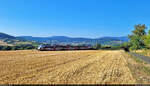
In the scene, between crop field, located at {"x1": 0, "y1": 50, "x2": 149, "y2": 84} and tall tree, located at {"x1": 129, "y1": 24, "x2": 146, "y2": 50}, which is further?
tall tree, located at {"x1": 129, "y1": 24, "x2": 146, "y2": 50}

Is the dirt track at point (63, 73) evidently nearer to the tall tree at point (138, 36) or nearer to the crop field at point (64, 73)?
the crop field at point (64, 73)

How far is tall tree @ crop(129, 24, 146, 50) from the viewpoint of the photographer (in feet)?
172

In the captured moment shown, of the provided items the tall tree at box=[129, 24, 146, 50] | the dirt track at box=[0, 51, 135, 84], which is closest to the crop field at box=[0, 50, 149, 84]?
the dirt track at box=[0, 51, 135, 84]

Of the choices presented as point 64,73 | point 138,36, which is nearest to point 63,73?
point 64,73

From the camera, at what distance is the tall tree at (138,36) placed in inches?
2064

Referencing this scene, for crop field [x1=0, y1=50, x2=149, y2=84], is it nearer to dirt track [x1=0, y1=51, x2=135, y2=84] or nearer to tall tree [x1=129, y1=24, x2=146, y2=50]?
dirt track [x1=0, y1=51, x2=135, y2=84]

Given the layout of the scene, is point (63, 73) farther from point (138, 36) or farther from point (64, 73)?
point (138, 36)

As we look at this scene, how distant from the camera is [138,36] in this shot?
177ft

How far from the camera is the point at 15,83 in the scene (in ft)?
21.8

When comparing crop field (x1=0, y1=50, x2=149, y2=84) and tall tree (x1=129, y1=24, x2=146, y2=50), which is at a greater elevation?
tall tree (x1=129, y1=24, x2=146, y2=50)

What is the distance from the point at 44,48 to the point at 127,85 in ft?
141

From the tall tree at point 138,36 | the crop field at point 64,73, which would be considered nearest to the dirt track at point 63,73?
the crop field at point 64,73

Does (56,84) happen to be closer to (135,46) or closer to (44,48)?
(44,48)

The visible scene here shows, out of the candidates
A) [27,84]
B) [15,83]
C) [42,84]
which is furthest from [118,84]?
[15,83]
